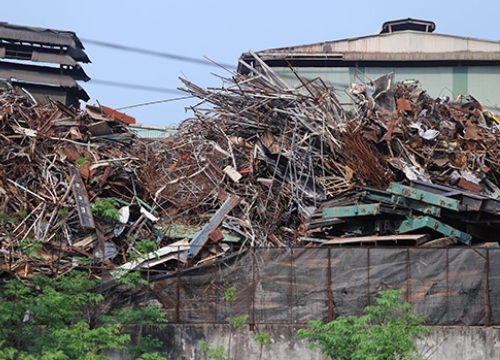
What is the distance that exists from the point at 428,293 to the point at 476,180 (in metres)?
3.68

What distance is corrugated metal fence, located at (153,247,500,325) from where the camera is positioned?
13336 millimetres

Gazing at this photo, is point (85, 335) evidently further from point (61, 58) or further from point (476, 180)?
point (61, 58)

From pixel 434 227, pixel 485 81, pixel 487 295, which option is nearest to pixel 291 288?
pixel 434 227

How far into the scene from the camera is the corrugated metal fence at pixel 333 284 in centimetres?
1334

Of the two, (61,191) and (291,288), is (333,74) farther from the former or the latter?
(291,288)

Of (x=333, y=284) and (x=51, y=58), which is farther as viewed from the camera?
(x=51, y=58)

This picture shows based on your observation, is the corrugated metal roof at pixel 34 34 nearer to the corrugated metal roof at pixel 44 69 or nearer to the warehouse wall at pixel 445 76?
the corrugated metal roof at pixel 44 69

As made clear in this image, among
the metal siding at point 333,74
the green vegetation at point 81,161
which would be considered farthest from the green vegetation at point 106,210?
the metal siding at point 333,74

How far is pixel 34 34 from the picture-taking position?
30.5 metres

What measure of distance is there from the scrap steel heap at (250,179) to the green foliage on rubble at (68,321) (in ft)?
3.51

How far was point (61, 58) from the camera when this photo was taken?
31.1m

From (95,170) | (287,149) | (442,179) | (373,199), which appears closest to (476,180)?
(442,179)

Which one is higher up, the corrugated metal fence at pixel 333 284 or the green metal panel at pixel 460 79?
the green metal panel at pixel 460 79

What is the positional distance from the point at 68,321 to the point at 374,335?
17.7ft
